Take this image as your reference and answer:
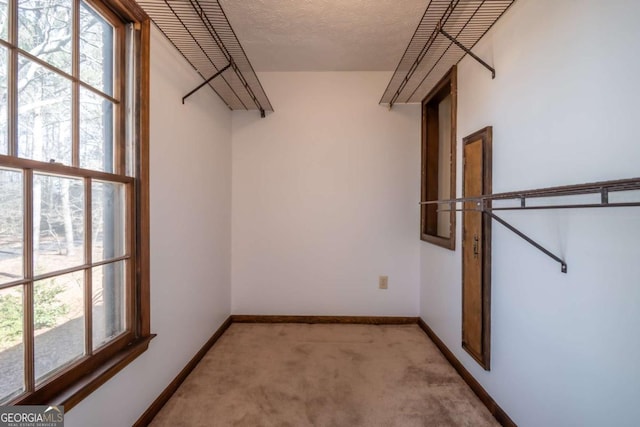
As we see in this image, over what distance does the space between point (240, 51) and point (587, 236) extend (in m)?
1.91

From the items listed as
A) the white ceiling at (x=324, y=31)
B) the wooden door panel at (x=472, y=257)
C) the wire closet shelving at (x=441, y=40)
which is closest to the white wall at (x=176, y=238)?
the white ceiling at (x=324, y=31)

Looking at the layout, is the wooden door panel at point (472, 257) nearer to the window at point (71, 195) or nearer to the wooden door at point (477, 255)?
the wooden door at point (477, 255)

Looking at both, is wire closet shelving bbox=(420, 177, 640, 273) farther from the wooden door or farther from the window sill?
the window sill

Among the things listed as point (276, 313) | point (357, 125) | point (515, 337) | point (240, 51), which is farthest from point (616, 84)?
point (276, 313)

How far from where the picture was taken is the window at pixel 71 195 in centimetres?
89

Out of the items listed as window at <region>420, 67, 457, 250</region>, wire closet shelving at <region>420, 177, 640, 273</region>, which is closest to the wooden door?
wire closet shelving at <region>420, 177, 640, 273</region>

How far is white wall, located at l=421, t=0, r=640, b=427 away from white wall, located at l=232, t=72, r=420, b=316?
3.69 feet

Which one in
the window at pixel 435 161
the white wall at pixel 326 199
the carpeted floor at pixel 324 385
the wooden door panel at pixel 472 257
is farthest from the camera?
the white wall at pixel 326 199

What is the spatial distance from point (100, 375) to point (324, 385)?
3.93 feet

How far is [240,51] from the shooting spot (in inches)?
68.4

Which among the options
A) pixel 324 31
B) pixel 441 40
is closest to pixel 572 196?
pixel 441 40

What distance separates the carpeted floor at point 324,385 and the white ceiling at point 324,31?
236 cm

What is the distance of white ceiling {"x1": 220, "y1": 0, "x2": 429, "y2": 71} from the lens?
70.8 inches

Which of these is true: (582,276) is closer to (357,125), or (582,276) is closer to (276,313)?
(357,125)
